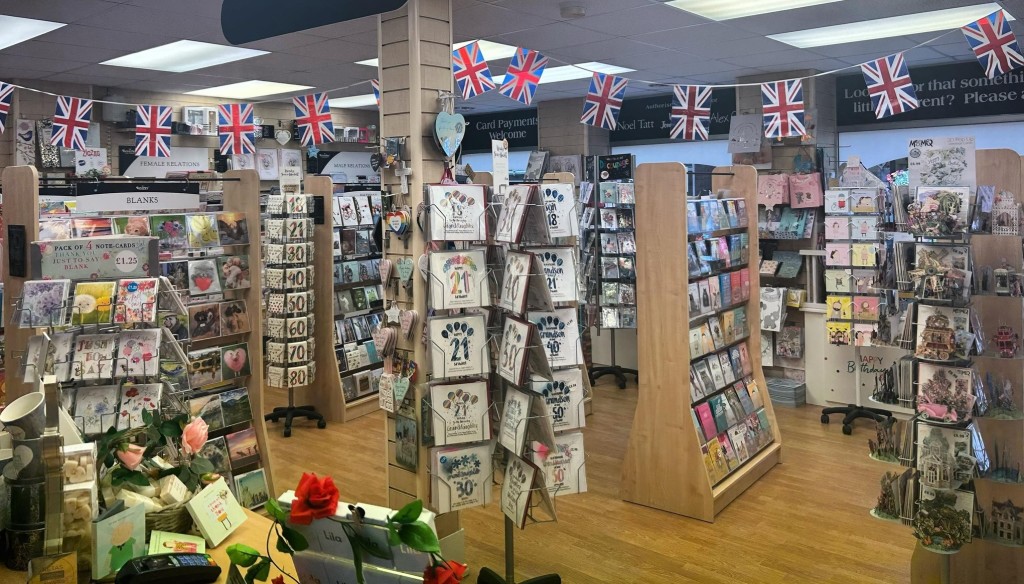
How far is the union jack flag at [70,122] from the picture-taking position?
7246 mm

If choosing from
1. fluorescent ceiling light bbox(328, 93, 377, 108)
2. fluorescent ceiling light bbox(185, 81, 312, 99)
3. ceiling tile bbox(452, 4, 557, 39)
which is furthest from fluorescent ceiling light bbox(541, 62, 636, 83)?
fluorescent ceiling light bbox(185, 81, 312, 99)

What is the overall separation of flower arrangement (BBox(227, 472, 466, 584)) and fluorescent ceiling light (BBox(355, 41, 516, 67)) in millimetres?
5987

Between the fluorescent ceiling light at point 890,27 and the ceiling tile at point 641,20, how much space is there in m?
1.11

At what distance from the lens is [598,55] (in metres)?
7.79

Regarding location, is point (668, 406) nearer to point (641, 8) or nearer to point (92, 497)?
point (641, 8)

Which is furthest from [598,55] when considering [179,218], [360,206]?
[179,218]

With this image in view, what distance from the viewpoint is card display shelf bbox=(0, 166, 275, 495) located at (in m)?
3.96

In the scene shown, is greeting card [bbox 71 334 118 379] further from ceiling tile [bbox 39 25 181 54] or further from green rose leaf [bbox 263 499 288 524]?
ceiling tile [bbox 39 25 181 54]

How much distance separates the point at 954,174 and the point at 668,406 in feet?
6.53

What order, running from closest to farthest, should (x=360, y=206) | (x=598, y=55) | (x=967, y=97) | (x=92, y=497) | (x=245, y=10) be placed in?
(x=245, y=10)
(x=92, y=497)
(x=360, y=206)
(x=598, y=55)
(x=967, y=97)

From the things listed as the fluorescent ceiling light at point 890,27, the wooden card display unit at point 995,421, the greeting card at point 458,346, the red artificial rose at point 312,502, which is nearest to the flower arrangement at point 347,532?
the red artificial rose at point 312,502

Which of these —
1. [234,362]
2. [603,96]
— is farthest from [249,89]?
[234,362]

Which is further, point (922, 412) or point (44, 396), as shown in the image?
point (922, 412)

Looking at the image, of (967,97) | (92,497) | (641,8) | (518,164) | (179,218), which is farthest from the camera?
(518,164)
